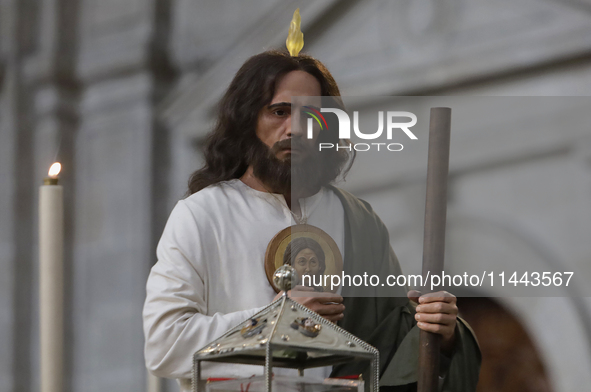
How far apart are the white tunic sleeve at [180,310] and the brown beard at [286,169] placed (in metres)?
0.26

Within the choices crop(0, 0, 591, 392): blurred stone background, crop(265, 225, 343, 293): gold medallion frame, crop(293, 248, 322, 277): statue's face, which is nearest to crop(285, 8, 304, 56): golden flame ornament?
crop(265, 225, 343, 293): gold medallion frame

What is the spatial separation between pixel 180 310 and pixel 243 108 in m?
0.62

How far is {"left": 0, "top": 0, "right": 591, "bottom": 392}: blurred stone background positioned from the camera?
344 centimetres

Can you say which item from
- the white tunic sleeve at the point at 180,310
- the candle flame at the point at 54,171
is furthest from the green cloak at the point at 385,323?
the candle flame at the point at 54,171

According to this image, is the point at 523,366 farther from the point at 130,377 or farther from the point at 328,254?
the point at 328,254

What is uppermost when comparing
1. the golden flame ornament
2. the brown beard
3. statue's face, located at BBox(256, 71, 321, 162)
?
the golden flame ornament

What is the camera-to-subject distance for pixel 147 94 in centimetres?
432

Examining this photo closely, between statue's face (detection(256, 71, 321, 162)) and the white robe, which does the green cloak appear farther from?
statue's face (detection(256, 71, 321, 162))

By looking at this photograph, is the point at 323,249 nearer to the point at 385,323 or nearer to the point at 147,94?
the point at 385,323

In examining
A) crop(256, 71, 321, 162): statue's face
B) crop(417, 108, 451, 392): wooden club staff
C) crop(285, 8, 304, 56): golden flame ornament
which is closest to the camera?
crop(417, 108, 451, 392): wooden club staff

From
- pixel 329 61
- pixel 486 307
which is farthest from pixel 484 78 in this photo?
pixel 486 307

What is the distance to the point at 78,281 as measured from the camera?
4406 millimetres

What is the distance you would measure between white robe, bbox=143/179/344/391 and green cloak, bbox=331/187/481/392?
0.17 feet

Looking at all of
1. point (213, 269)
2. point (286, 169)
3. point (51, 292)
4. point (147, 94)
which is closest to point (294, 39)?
point (286, 169)
